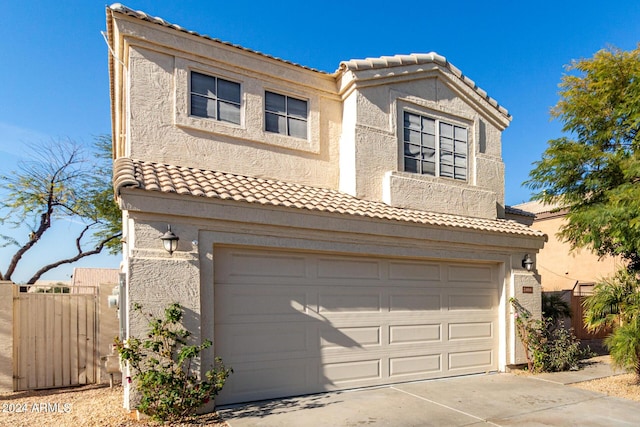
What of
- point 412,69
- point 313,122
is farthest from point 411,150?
point 313,122

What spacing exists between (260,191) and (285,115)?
7.59 ft

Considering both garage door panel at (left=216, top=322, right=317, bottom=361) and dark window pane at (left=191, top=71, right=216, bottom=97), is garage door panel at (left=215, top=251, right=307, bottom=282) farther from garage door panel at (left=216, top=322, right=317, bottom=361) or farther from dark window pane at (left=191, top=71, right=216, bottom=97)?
dark window pane at (left=191, top=71, right=216, bottom=97)

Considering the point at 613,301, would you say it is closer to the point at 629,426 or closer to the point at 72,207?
the point at 629,426

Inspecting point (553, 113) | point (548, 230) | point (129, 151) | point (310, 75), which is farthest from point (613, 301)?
point (548, 230)

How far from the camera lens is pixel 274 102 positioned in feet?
29.5

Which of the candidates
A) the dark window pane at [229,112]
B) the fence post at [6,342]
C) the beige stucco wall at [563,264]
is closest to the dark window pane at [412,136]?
the dark window pane at [229,112]

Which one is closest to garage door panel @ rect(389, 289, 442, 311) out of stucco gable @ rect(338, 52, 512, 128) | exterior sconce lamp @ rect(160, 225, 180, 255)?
exterior sconce lamp @ rect(160, 225, 180, 255)

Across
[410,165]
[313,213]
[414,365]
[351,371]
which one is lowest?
[414,365]

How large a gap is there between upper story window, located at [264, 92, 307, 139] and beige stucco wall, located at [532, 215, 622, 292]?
15.1 meters

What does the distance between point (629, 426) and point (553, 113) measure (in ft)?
28.7

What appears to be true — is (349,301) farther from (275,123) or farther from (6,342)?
(6,342)

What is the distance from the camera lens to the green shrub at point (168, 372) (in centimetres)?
583

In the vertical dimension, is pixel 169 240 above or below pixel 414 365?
above

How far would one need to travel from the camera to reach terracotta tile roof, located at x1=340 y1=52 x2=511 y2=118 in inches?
364
